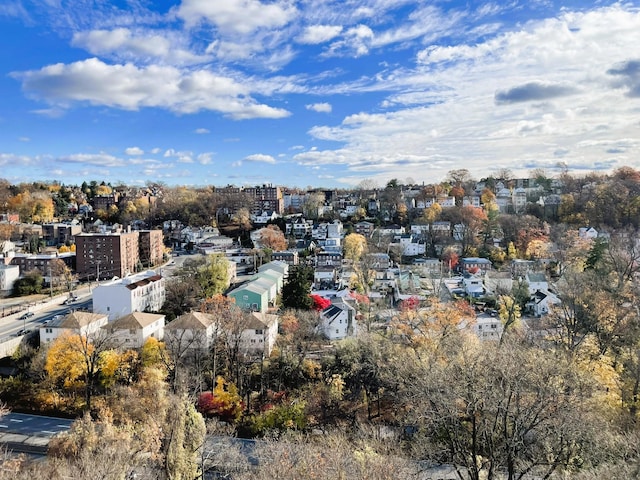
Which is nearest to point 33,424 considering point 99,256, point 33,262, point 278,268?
point 278,268

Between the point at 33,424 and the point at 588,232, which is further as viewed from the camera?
the point at 588,232

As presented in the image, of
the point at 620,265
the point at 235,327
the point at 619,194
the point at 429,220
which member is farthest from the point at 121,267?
the point at 619,194

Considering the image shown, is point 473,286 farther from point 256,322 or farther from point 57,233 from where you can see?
point 57,233

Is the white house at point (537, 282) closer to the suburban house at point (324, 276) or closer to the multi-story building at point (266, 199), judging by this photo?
the suburban house at point (324, 276)

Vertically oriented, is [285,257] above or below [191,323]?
above

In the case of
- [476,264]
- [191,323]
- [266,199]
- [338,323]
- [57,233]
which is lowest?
[338,323]

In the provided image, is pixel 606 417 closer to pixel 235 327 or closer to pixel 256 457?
pixel 256 457

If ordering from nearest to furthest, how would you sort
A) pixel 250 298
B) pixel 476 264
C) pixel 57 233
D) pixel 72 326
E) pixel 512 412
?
pixel 512 412
pixel 72 326
pixel 250 298
pixel 476 264
pixel 57 233
